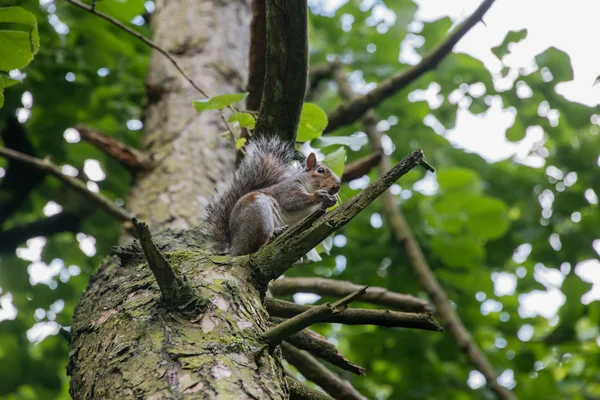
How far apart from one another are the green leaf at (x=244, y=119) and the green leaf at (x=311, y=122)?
0.17 metres

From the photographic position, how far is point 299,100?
197 centimetres

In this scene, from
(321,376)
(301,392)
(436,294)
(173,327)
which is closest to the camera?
(173,327)

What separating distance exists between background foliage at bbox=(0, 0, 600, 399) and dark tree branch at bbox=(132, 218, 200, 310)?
7.01 feet

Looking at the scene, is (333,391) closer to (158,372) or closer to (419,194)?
(158,372)

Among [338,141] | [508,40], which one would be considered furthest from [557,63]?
[338,141]

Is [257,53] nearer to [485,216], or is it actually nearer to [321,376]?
[321,376]

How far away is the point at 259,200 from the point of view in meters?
2.43

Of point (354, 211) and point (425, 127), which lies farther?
point (425, 127)

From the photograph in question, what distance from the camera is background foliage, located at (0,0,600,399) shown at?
11.3 feet

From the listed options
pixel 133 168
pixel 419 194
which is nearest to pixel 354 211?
pixel 133 168

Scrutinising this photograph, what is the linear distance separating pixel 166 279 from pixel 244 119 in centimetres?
89

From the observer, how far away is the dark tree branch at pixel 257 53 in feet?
7.38

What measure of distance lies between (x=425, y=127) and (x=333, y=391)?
7.54 feet

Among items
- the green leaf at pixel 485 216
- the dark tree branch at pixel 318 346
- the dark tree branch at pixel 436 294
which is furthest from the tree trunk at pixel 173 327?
the green leaf at pixel 485 216
